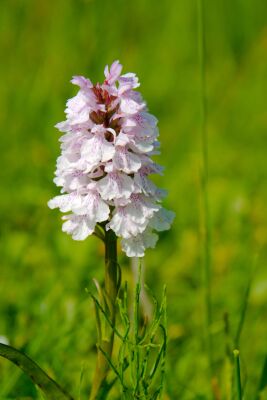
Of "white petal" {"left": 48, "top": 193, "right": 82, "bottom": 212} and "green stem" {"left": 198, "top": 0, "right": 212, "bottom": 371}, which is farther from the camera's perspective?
"green stem" {"left": 198, "top": 0, "right": 212, "bottom": 371}

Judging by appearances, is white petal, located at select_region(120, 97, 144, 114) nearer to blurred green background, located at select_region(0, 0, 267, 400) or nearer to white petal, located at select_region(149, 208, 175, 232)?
white petal, located at select_region(149, 208, 175, 232)

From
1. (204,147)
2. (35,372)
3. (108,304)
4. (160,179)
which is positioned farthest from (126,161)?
(160,179)

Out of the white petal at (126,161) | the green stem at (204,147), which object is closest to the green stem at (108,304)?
the white petal at (126,161)

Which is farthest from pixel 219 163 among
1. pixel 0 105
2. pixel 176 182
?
pixel 0 105

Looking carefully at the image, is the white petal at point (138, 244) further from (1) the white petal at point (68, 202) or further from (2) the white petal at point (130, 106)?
(2) the white petal at point (130, 106)

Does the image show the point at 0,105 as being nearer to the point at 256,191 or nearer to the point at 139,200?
the point at 256,191

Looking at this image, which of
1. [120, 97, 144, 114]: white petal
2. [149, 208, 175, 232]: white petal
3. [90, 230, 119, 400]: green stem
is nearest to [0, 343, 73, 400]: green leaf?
[90, 230, 119, 400]: green stem
